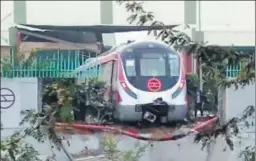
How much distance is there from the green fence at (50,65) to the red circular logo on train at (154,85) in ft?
2.00

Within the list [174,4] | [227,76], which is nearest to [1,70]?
[227,76]

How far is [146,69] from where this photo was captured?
2.89 m

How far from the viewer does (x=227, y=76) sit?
1.92 meters

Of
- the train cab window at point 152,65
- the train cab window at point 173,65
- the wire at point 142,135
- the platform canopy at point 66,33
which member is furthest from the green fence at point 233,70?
the train cab window at point 152,65

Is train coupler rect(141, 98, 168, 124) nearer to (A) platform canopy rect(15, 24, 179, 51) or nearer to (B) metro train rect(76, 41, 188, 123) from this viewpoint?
(B) metro train rect(76, 41, 188, 123)

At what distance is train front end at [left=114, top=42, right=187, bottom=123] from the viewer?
95.2 inches

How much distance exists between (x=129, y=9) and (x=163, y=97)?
0.98 meters

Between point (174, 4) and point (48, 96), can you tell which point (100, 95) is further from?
point (174, 4)

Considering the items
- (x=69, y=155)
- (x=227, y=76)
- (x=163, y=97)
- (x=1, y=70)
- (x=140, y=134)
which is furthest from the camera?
(x=163, y=97)

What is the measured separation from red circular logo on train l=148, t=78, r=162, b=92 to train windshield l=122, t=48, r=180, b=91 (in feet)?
0.04

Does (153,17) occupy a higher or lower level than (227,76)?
higher

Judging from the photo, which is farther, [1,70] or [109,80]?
[109,80]

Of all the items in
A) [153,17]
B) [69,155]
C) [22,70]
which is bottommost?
[69,155]

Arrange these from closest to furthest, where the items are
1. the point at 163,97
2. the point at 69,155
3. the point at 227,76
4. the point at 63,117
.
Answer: the point at 63,117
the point at 227,76
the point at 69,155
the point at 163,97
